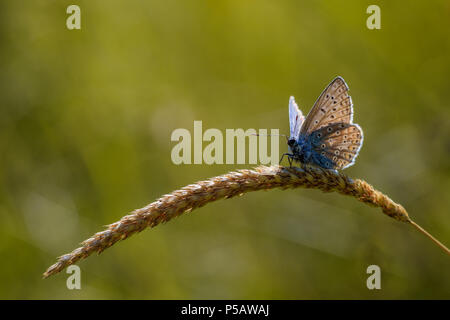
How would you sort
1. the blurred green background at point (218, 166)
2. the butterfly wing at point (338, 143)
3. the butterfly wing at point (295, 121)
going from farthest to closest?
the blurred green background at point (218, 166)
the butterfly wing at point (295, 121)
the butterfly wing at point (338, 143)

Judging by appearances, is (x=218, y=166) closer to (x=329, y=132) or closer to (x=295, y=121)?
(x=295, y=121)

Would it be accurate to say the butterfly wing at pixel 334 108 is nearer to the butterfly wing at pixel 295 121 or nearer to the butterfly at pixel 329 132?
the butterfly at pixel 329 132

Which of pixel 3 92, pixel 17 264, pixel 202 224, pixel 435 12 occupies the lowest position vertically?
pixel 17 264

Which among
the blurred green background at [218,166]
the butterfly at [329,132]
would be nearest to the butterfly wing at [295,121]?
the butterfly at [329,132]

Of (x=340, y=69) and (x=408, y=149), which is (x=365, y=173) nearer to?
(x=408, y=149)

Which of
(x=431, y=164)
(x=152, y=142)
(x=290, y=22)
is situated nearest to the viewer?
(x=431, y=164)

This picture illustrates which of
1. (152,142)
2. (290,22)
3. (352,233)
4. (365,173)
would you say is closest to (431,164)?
(365,173)

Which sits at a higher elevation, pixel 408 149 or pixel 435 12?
pixel 435 12
